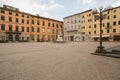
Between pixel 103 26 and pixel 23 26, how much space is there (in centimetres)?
3352

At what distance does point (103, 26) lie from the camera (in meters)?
34.9

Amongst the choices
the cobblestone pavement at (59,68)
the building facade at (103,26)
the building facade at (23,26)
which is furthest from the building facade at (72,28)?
the cobblestone pavement at (59,68)

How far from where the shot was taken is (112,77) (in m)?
3.40

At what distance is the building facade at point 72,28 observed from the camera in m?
41.7

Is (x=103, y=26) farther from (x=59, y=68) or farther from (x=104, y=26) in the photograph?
(x=59, y=68)

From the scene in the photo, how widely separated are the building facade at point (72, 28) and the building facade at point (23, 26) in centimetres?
621

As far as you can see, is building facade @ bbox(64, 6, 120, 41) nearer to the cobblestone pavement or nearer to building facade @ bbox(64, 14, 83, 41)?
building facade @ bbox(64, 14, 83, 41)

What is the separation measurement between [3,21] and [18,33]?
6.35 metres

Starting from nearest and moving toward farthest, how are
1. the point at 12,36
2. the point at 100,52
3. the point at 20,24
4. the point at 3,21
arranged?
the point at 100,52 → the point at 3,21 → the point at 12,36 → the point at 20,24

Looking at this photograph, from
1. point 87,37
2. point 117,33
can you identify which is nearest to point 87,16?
point 87,37

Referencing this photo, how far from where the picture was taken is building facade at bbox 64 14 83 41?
4174 centimetres

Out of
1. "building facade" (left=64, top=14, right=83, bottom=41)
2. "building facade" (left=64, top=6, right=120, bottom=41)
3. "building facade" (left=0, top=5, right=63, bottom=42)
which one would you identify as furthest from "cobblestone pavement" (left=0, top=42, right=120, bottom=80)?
"building facade" (left=64, top=14, right=83, bottom=41)

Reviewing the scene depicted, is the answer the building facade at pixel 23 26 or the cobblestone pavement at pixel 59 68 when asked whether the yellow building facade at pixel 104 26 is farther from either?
the cobblestone pavement at pixel 59 68

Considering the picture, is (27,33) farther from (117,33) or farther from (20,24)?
(117,33)
